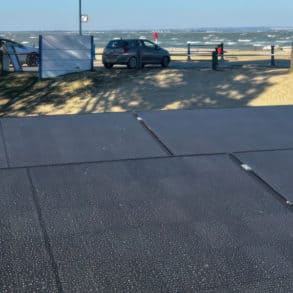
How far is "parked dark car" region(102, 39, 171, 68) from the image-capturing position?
952 inches

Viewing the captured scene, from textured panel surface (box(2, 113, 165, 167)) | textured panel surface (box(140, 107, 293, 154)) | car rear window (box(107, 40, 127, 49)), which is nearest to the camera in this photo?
textured panel surface (box(2, 113, 165, 167))

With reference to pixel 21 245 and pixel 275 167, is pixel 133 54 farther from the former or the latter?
pixel 21 245

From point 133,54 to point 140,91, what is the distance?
6623mm

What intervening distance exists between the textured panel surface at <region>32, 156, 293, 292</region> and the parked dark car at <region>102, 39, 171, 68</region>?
20841 millimetres

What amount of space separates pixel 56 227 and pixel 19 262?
1.11 ft

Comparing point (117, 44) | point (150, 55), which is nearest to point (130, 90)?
point (150, 55)

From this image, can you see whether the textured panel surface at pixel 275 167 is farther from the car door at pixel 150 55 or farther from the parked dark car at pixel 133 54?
the car door at pixel 150 55

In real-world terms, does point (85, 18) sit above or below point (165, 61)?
above

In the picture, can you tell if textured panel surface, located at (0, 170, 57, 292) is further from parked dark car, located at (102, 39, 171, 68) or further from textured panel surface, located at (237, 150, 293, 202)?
parked dark car, located at (102, 39, 171, 68)

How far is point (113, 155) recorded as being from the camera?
3447mm

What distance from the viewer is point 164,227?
239 centimetres

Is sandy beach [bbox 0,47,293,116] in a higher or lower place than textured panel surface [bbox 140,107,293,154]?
lower

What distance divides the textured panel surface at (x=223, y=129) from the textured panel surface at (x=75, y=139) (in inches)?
7.3

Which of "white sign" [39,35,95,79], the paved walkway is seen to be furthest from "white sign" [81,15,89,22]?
the paved walkway
